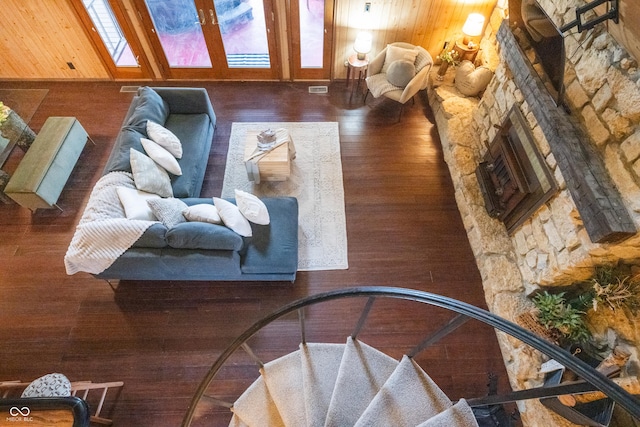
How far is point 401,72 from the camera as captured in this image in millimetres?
4336

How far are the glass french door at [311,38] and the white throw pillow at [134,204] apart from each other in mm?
2911

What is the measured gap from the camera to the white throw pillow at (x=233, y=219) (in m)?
2.98

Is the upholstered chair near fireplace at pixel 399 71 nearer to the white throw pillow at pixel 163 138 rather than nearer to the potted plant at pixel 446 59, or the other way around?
the potted plant at pixel 446 59

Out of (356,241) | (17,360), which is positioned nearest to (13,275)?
(17,360)

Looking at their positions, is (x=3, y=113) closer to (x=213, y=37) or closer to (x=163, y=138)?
(x=163, y=138)

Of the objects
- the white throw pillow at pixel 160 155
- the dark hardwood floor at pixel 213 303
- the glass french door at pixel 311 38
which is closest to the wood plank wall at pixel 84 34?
the glass french door at pixel 311 38

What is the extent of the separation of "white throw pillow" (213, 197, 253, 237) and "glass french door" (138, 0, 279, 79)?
108 inches

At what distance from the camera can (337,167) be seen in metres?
4.23

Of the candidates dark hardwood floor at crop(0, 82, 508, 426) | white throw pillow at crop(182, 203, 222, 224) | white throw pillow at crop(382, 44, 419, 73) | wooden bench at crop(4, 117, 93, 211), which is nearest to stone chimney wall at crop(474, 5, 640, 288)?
dark hardwood floor at crop(0, 82, 508, 426)

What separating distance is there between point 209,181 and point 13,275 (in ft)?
6.84

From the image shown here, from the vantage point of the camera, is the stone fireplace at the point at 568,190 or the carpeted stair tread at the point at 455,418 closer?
the carpeted stair tread at the point at 455,418

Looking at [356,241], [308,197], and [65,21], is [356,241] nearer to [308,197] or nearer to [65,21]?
[308,197]

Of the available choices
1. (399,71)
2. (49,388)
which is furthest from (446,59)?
(49,388)

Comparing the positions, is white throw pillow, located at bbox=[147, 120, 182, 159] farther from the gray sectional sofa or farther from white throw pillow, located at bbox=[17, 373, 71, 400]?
white throw pillow, located at bbox=[17, 373, 71, 400]
